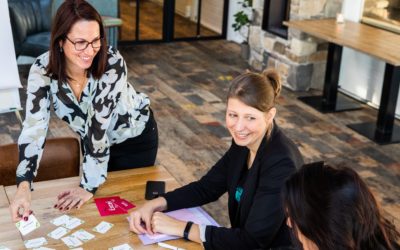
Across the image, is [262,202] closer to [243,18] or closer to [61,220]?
[61,220]

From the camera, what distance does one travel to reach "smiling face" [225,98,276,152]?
2086 mm

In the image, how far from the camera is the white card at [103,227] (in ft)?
6.89

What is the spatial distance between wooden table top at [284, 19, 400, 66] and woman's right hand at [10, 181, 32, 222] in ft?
10.3

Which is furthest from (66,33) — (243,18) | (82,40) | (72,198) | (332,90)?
(243,18)

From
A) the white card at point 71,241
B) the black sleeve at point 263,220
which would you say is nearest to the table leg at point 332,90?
the black sleeve at point 263,220

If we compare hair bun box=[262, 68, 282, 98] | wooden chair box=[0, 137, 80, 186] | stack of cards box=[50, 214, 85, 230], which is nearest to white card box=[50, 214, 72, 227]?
stack of cards box=[50, 214, 85, 230]

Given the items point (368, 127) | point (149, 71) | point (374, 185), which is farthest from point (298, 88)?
point (374, 185)

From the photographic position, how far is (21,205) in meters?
2.14

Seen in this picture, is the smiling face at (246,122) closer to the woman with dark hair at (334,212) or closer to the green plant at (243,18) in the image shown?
the woman with dark hair at (334,212)

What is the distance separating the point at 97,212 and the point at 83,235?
0.17 metres

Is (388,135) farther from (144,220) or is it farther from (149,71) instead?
(144,220)

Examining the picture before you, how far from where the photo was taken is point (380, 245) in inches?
54.5

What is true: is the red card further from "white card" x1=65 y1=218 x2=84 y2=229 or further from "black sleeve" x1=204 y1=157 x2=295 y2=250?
"black sleeve" x1=204 y1=157 x2=295 y2=250

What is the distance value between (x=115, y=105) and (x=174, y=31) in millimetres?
5727
